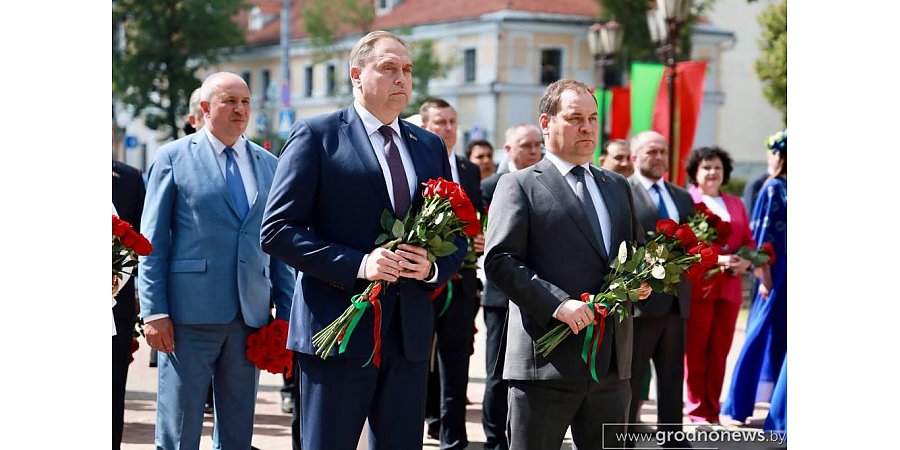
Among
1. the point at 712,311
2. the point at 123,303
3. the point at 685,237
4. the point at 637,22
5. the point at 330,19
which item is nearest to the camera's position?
the point at 685,237

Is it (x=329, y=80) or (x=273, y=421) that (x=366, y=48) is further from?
(x=329, y=80)

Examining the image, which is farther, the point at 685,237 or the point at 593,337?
the point at 685,237

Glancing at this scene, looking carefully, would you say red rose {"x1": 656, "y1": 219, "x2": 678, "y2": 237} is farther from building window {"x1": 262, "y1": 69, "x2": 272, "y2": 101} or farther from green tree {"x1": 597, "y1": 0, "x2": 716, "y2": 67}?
building window {"x1": 262, "y1": 69, "x2": 272, "y2": 101}

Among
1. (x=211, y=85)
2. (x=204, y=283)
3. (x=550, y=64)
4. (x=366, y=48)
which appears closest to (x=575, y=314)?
(x=366, y=48)

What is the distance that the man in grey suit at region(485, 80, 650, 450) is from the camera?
217 inches

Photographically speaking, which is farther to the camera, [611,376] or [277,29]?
[277,29]

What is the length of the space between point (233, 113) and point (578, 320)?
206 cm

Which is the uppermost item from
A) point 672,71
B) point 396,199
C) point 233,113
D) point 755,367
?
point 672,71

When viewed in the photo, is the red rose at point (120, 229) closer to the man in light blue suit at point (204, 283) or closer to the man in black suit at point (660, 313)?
the man in light blue suit at point (204, 283)

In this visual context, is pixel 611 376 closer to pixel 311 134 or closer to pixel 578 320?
pixel 578 320

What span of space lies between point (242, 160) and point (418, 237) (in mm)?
1688

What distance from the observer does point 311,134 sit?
512cm

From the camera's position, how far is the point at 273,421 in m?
9.49
